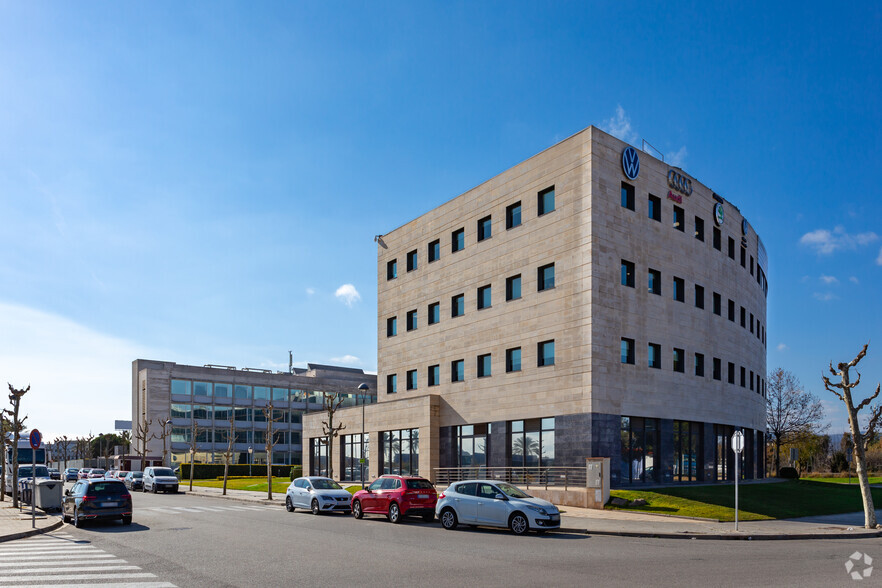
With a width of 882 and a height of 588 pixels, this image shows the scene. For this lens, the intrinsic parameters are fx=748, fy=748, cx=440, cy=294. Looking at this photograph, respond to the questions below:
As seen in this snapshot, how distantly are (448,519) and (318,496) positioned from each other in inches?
339

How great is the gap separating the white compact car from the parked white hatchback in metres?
35.7

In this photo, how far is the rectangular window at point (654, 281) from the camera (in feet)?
127

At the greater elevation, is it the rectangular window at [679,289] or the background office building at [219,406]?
the rectangular window at [679,289]

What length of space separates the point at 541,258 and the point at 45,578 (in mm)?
28675

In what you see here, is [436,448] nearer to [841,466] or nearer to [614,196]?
[614,196]

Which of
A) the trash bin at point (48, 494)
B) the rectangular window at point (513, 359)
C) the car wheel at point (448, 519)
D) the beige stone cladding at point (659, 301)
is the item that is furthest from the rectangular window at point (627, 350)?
the trash bin at point (48, 494)

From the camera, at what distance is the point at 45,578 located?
13914 millimetres

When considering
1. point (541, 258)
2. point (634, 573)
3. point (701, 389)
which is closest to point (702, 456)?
point (701, 389)

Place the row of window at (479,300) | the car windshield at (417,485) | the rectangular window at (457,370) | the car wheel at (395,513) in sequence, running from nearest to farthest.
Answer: the car wheel at (395,513), the car windshield at (417,485), the row of window at (479,300), the rectangular window at (457,370)

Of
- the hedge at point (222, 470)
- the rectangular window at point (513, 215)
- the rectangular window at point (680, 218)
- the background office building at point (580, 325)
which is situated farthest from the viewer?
the hedge at point (222, 470)

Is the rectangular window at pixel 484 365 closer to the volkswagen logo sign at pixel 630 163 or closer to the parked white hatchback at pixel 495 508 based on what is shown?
the volkswagen logo sign at pixel 630 163

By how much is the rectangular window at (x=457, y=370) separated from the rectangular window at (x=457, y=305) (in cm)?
287

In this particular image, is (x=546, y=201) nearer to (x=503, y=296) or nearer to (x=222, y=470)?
(x=503, y=296)

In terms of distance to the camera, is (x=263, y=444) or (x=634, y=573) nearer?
(x=634, y=573)
